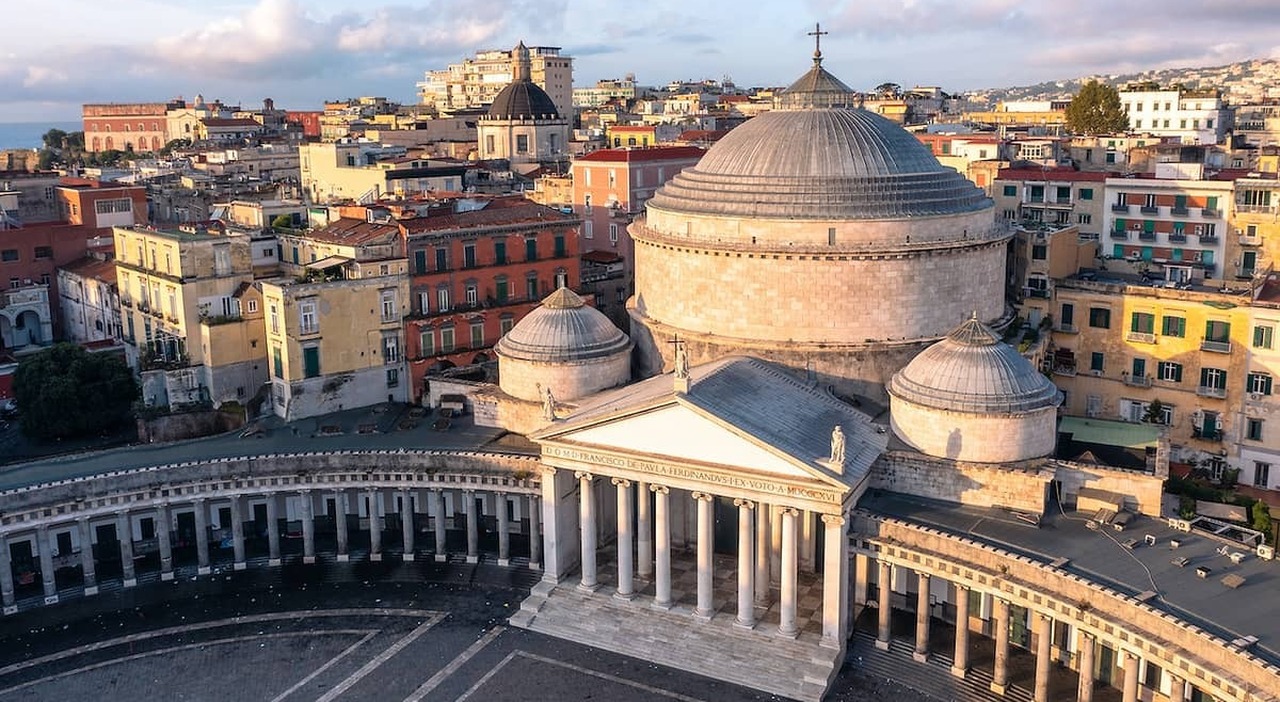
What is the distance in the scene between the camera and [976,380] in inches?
1759

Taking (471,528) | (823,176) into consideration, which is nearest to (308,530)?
(471,528)

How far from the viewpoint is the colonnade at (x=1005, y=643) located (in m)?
35.1

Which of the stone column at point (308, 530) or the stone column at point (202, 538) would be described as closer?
the stone column at point (202, 538)

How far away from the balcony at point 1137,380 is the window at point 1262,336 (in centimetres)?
540

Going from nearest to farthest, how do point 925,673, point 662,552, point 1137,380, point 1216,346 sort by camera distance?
point 925,673
point 662,552
point 1216,346
point 1137,380

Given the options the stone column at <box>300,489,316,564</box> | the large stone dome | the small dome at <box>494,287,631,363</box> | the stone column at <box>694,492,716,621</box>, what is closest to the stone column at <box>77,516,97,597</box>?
the stone column at <box>300,489,316,564</box>

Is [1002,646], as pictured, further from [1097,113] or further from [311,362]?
[1097,113]

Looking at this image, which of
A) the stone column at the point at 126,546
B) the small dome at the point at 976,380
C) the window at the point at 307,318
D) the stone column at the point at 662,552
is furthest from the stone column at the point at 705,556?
the stone column at the point at 126,546

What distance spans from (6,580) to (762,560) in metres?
32.0

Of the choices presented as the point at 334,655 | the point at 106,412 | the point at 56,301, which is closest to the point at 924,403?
the point at 334,655

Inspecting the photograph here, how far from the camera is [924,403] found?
148 ft

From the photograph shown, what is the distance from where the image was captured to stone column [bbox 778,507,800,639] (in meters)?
41.7

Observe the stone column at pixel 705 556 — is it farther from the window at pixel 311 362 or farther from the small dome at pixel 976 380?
the window at pixel 311 362

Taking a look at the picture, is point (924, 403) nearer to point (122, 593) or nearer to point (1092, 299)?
point (1092, 299)
